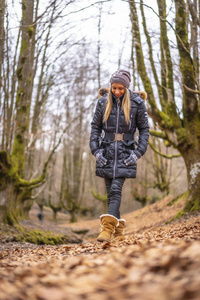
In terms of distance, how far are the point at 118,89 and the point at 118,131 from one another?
64 centimetres

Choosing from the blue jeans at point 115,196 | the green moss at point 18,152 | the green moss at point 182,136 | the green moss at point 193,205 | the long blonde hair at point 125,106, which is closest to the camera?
the blue jeans at point 115,196

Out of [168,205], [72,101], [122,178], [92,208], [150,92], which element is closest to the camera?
[122,178]

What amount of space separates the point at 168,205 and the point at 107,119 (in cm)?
1064

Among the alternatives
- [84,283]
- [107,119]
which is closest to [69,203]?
[107,119]

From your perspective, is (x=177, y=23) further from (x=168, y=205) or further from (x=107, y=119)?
(x=168, y=205)

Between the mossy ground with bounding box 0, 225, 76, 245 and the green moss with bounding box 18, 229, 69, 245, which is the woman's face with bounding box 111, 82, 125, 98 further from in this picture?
the green moss with bounding box 18, 229, 69, 245

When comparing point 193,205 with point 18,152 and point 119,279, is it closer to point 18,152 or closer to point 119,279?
point 18,152

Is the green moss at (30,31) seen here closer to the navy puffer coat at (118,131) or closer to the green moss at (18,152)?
the green moss at (18,152)

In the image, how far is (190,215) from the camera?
7273mm

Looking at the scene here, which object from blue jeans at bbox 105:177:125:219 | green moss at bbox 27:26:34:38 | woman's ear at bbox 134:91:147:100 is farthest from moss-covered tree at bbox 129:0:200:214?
blue jeans at bbox 105:177:125:219

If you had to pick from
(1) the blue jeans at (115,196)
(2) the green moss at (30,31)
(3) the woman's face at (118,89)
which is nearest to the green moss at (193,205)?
(1) the blue jeans at (115,196)

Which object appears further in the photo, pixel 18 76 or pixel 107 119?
pixel 18 76


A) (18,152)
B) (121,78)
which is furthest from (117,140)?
(18,152)

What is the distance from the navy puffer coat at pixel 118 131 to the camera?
433cm
